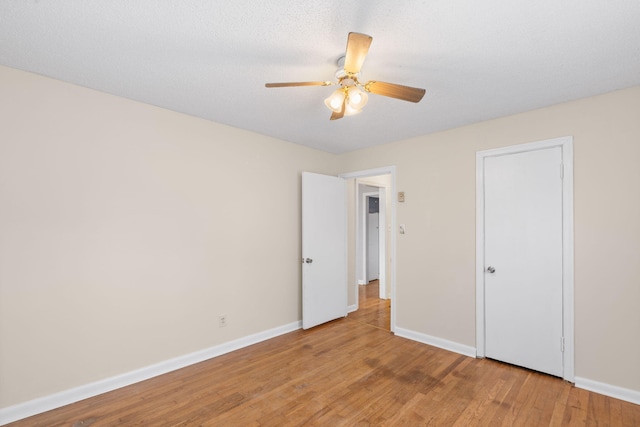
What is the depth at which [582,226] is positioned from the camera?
2.56 m

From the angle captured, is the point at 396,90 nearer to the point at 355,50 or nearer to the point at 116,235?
the point at 355,50

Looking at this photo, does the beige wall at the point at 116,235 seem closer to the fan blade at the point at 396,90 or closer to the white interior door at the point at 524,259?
the fan blade at the point at 396,90

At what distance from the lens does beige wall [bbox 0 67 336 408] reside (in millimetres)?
2141

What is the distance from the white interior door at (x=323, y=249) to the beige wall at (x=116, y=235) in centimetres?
53

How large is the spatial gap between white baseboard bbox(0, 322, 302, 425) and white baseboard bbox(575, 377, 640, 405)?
3044mm

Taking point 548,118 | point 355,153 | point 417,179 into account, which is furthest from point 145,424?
point 548,118

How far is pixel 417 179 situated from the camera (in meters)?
3.64

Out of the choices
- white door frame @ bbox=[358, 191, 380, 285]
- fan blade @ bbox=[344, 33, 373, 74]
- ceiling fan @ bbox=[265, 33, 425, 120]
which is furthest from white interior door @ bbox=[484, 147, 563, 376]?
white door frame @ bbox=[358, 191, 380, 285]

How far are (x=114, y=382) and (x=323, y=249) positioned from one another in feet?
8.40

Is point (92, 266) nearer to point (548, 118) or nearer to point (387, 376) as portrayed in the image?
point (387, 376)

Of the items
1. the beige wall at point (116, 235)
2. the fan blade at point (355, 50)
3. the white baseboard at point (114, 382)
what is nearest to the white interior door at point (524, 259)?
the fan blade at point (355, 50)

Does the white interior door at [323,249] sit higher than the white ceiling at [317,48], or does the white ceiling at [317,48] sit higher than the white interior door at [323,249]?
the white ceiling at [317,48]

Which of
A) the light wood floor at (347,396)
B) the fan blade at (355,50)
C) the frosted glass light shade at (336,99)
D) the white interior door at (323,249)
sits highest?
the fan blade at (355,50)

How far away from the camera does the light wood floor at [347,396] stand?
212 cm
